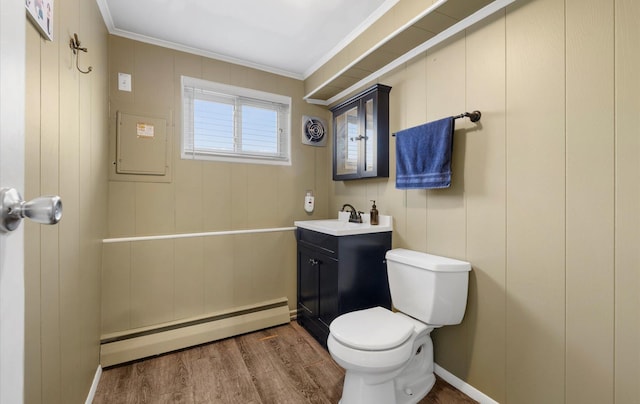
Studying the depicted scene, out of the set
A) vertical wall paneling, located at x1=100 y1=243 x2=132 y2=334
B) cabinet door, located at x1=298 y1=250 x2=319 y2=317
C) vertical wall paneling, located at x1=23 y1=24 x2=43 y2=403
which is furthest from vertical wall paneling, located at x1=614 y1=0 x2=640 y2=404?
vertical wall paneling, located at x1=100 y1=243 x2=132 y2=334

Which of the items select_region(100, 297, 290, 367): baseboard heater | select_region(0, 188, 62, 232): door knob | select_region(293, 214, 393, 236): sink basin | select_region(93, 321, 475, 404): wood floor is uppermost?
select_region(0, 188, 62, 232): door knob

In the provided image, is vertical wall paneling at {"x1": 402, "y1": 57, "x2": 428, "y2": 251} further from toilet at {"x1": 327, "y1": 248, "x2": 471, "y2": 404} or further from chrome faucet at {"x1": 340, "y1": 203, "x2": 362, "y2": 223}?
chrome faucet at {"x1": 340, "y1": 203, "x2": 362, "y2": 223}

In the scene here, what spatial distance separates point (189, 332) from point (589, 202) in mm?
2534

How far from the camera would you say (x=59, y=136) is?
110 centimetres

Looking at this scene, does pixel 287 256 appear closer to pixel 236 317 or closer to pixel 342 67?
pixel 236 317

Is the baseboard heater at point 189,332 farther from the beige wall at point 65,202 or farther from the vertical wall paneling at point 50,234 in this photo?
the vertical wall paneling at point 50,234

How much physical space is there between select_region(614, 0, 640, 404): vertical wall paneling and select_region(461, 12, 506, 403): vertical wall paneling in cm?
41

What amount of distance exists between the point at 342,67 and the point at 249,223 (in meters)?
1.50

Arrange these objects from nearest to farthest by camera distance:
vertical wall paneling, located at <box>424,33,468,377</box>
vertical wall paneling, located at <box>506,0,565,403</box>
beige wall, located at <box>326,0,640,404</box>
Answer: beige wall, located at <box>326,0,640,404</box> → vertical wall paneling, located at <box>506,0,565,403</box> → vertical wall paneling, located at <box>424,33,468,377</box>

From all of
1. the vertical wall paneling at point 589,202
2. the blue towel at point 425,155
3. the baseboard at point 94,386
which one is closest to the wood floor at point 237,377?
the baseboard at point 94,386

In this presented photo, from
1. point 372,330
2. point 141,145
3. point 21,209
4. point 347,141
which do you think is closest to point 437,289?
point 372,330

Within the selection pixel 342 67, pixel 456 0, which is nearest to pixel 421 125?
pixel 456 0

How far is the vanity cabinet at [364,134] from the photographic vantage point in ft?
6.89

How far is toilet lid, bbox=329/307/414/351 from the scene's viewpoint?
1.31 m
